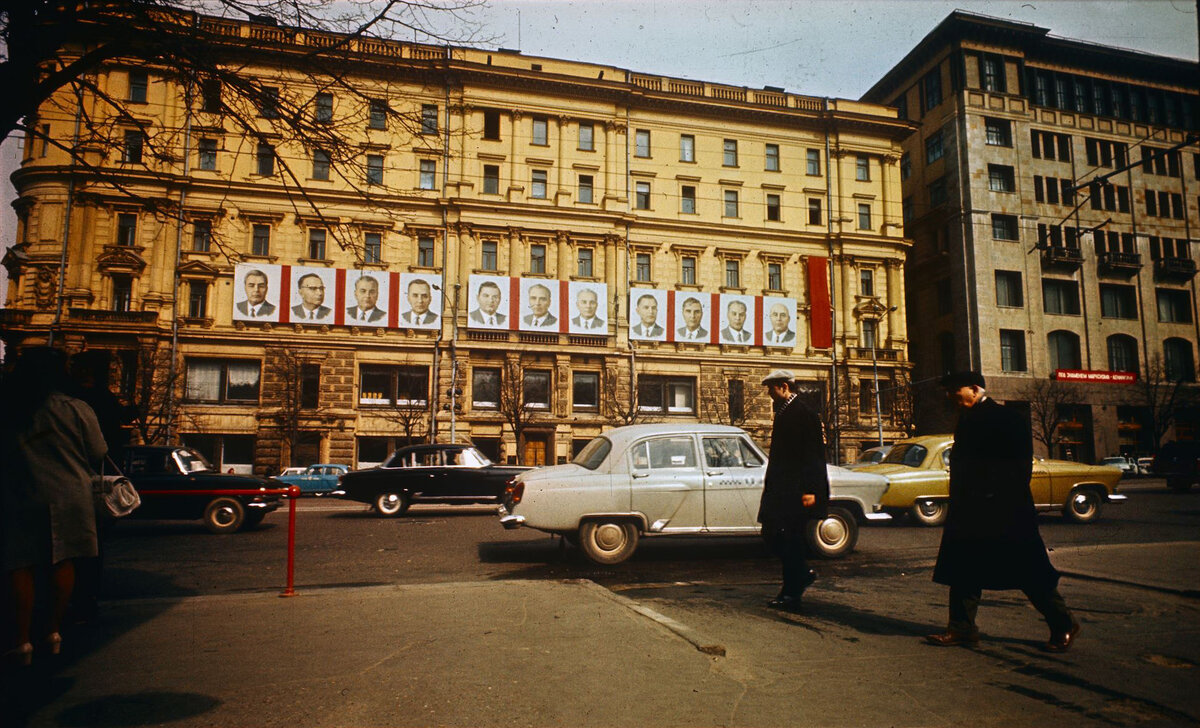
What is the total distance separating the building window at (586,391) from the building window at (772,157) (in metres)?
18.6

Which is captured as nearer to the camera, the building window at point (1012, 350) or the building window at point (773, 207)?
the building window at point (773, 207)

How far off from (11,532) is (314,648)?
185cm

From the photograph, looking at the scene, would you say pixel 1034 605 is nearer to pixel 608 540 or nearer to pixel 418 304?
pixel 608 540

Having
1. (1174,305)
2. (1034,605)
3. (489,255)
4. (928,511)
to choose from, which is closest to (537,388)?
(489,255)

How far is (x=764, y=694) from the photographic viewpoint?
11.9 feet

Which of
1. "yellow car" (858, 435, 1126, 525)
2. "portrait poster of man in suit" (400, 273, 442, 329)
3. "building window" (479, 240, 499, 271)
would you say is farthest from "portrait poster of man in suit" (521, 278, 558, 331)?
"yellow car" (858, 435, 1126, 525)

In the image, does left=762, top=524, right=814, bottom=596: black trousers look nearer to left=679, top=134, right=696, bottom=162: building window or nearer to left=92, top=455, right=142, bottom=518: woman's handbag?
left=92, top=455, right=142, bottom=518: woman's handbag

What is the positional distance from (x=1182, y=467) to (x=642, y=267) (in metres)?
27.5

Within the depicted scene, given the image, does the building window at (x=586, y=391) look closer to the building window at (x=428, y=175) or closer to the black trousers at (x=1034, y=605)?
the building window at (x=428, y=175)

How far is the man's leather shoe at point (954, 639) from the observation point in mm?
4562

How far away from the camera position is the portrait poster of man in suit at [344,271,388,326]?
37125 mm

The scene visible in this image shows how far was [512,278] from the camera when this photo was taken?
3897cm

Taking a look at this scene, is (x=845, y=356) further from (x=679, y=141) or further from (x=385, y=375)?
(x=385, y=375)

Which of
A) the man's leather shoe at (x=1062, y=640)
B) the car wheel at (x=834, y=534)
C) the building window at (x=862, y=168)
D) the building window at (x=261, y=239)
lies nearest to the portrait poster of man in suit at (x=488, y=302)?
the building window at (x=261, y=239)
